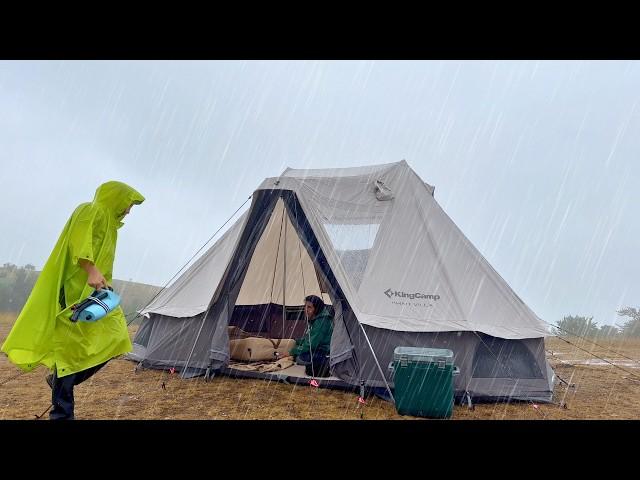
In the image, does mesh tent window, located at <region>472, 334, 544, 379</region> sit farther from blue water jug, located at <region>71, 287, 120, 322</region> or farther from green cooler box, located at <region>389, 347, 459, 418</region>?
blue water jug, located at <region>71, 287, 120, 322</region>

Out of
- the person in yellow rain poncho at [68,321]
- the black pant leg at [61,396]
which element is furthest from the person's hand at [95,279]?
the black pant leg at [61,396]

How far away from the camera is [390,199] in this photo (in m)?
6.04

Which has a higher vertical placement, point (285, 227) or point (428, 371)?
point (285, 227)

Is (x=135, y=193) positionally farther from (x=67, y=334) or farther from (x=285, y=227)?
(x=285, y=227)

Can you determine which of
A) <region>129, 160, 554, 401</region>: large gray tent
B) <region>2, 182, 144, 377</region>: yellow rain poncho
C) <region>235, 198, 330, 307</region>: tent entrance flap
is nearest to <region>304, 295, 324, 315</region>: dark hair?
<region>129, 160, 554, 401</region>: large gray tent

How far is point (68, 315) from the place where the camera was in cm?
313

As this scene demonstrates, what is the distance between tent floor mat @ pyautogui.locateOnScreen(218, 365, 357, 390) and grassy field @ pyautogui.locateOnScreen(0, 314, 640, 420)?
0.25 ft

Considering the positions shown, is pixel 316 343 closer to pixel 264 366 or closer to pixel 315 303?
pixel 315 303

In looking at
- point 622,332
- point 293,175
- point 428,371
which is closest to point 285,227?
point 293,175

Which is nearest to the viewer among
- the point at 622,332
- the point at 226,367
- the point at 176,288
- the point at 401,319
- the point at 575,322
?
the point at 401,319

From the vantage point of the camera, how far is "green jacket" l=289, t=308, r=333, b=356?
595 cm

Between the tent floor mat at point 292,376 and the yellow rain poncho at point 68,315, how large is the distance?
273cm

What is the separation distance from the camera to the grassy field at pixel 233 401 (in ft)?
14.9

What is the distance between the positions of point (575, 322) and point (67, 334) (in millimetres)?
17889
